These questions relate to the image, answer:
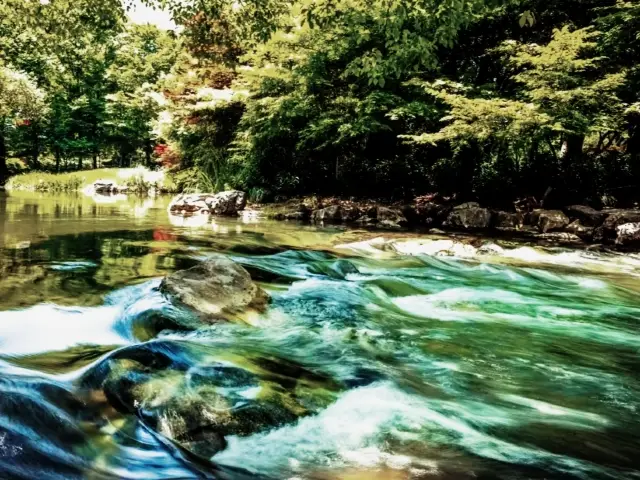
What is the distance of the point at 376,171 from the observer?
54.8 feet

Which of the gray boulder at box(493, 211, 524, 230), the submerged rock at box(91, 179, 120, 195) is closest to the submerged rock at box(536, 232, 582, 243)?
the gray boulder at box(493, 211, 524, 230)

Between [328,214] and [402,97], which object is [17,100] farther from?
[402,97]

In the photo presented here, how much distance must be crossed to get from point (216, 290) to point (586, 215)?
10.4 m

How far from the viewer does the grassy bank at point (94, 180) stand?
28.1 m

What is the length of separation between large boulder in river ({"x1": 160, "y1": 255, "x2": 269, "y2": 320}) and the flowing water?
15 cm

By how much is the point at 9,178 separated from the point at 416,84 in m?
29.0

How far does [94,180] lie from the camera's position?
99.7 ft

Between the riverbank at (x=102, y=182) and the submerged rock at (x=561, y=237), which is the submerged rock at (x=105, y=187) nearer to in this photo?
the riverbank at (x=102, y=182)

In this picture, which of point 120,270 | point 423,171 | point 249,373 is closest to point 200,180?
point 423,171

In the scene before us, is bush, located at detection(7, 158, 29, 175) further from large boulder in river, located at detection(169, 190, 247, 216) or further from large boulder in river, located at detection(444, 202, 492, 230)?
large boulder in river, located at detection(444, 202, 492, 230)

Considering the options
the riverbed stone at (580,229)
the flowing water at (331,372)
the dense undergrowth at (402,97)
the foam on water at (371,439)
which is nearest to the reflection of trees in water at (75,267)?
the flowing water at (331,372)

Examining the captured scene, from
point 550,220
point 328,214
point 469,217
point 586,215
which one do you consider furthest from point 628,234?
point 328,214

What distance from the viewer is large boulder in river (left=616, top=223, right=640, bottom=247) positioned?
1066 cm

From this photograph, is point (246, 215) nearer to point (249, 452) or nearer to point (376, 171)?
point (376, 171)
